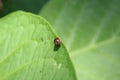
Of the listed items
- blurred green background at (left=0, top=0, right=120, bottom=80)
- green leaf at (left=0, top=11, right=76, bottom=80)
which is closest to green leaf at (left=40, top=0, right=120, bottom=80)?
blurred green background at (left=0, top=0, right=120, bottom=80)

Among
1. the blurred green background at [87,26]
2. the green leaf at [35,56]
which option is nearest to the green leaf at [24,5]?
the blurred green background at [87,26]

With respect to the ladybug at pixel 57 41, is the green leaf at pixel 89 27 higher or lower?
higher

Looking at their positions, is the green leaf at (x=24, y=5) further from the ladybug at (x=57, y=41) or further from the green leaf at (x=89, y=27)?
the ladybug at (x=57, y=41)

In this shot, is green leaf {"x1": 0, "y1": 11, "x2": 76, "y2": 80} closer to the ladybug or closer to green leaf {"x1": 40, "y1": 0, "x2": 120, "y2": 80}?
the ladybug

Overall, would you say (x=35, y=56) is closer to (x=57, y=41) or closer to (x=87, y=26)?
(x=57, y=41)

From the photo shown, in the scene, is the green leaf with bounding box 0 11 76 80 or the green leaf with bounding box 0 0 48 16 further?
the green leaf with bounding box 0 0 48 16

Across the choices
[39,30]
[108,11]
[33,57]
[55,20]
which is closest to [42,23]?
[39,30]

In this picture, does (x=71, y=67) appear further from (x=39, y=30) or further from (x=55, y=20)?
(x=55, y=20)
